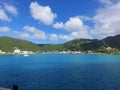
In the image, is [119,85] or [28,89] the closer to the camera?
[28,89]

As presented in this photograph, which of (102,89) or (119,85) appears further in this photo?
(119,85)

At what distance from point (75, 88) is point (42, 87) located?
35.0 feet

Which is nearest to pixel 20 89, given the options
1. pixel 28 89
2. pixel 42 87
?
pixel 28 89

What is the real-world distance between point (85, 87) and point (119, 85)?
1187 cm

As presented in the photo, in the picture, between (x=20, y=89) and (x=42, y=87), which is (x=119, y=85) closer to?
(x=42, y=87)

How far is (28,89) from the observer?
198 feet

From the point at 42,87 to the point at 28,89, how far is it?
16.2 ft

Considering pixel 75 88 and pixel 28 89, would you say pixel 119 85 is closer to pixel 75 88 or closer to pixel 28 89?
pixel 75 88

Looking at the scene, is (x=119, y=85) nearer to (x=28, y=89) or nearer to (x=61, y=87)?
(x=61, y=87)

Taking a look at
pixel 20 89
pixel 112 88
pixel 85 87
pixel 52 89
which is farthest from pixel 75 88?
pixel 20 89

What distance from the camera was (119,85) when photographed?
65.1m

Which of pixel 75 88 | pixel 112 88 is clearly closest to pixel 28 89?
pixel 75 88

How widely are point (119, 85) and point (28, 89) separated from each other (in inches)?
1175

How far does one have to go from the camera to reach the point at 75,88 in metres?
61.5
